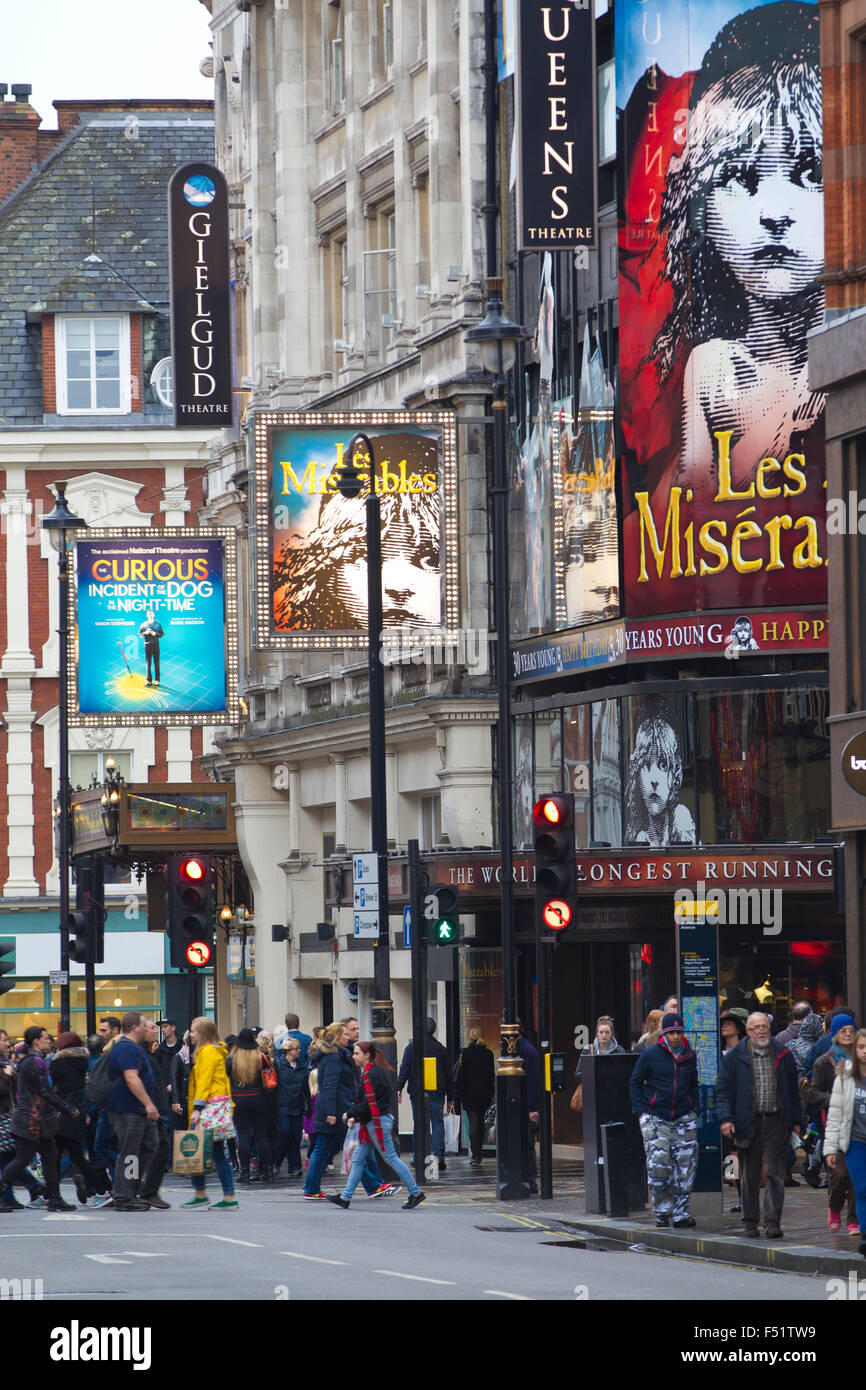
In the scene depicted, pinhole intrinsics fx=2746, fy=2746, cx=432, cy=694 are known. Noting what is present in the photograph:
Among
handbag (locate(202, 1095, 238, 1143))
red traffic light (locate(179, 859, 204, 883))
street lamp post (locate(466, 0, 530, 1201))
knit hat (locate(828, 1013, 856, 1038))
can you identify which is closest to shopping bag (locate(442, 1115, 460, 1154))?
red traffic light (locate(179, 859, 204, 883))

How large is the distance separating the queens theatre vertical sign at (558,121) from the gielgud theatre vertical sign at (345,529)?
3.26 m

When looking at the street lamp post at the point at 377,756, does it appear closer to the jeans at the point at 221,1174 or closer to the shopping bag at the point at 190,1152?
the jeans at the point at 221,1174

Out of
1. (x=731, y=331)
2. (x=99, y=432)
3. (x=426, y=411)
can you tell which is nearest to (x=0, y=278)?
(x=99, y=432)

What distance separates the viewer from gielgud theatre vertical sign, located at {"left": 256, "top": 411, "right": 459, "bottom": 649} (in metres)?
34.5

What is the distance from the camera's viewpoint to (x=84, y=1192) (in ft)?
83.4

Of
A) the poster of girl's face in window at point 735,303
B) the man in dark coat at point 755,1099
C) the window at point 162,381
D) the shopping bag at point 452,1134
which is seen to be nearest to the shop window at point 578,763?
the poster of girl's face in window at point 735,303

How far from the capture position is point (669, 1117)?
21.7 metres

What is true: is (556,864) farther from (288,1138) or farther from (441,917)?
(288,1138)

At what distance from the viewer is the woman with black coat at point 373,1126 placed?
23.9 metres

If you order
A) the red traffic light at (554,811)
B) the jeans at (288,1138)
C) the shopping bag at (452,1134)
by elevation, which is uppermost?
the red traffic light at (554,811)

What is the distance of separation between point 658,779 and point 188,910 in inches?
225

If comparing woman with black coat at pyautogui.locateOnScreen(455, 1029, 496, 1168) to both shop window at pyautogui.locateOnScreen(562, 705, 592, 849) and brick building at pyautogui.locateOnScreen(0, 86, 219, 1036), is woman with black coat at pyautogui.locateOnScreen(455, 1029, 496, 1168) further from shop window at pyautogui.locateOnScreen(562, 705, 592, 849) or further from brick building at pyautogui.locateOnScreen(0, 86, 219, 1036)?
brick building at pyautogui.locateOnScreen(0, 86, 219, 1036)

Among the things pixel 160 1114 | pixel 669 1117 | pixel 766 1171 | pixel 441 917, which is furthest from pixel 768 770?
pixel 766 1171
